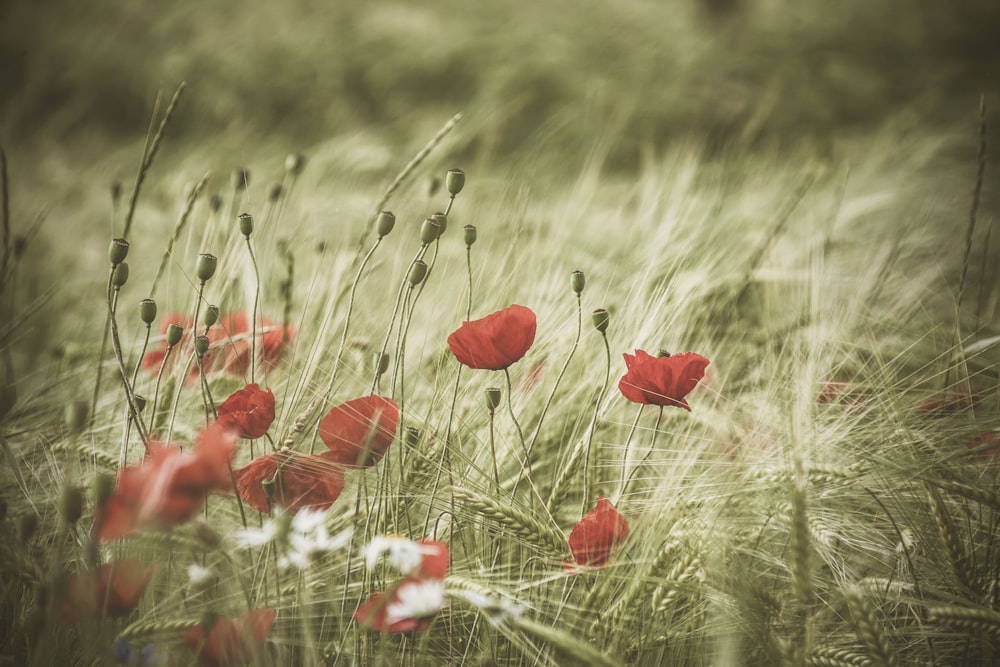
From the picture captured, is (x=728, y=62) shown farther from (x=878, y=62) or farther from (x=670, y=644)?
(x=670, y=644)

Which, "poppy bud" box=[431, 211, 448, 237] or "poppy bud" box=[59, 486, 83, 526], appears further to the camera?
"poppy bud" box=[431, 211, 448, 237]

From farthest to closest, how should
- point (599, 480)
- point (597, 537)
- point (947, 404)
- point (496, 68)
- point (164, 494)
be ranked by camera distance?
point (496, 68), point (599, 480), point (947, 404), point (597, 537), point (164, 494)

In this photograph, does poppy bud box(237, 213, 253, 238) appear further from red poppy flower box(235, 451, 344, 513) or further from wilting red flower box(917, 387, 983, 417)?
wilting red flower box(917, 387, 983, 417)

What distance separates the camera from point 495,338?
0.44m

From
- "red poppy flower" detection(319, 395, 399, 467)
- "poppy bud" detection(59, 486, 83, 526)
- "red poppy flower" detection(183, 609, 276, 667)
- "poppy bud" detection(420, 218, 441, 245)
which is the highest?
"poppy bud" detection(420, 218, 441, 245)

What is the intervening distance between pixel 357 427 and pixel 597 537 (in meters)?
0.17

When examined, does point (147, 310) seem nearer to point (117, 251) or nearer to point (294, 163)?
point (117, 251)

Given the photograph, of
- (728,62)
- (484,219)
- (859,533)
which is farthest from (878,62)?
(859,533)

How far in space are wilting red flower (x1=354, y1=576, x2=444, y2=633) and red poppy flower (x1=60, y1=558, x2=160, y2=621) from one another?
137mm

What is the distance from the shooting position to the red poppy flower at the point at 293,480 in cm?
42

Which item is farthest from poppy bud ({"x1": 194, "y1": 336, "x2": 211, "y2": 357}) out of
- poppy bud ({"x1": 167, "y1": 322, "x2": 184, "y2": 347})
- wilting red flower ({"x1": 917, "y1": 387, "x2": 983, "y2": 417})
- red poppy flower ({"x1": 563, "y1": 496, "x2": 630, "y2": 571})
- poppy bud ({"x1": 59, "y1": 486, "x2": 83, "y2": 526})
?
wilting red flower ({"x1": 917, "y1": 387, "x2": 983, "y2": 417})

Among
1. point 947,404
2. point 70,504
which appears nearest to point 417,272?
point 70,504

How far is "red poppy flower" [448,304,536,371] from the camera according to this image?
0.44 metres

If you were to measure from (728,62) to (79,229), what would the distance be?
71.7 inches
